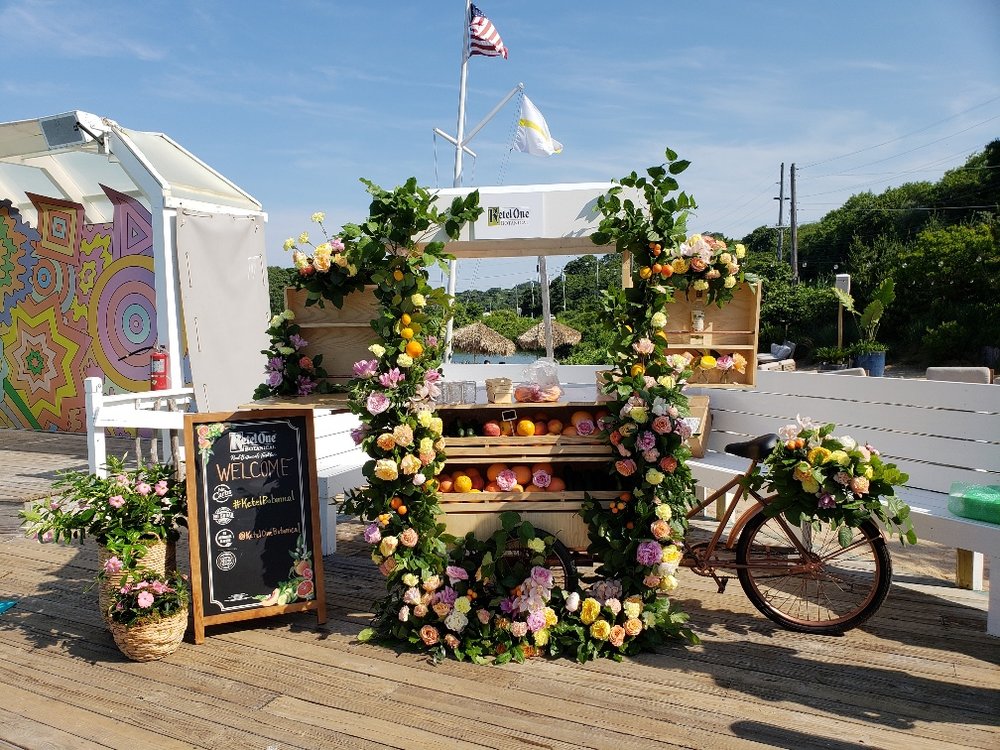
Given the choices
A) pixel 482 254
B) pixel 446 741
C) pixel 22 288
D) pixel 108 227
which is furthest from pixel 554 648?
pixel 22 288

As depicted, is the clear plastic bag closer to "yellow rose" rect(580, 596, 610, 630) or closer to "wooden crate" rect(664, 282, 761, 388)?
"wooden crate" rect(664, 282, 761, 388)

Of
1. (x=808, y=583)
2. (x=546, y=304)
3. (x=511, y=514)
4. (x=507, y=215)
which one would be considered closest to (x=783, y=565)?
(x=808, y=583)

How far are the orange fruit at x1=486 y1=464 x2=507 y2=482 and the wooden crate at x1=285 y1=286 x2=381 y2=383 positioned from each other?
0.96 metres

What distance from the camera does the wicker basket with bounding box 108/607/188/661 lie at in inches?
146

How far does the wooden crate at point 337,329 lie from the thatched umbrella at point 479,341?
18815 mm

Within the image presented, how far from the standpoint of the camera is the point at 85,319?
33.5ft

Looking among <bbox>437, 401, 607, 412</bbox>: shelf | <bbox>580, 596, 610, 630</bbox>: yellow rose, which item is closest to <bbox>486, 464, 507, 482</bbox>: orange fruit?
<bbox>437, 401, 607, 412</bbox>: shelf

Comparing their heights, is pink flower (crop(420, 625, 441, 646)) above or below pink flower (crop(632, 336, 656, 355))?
below

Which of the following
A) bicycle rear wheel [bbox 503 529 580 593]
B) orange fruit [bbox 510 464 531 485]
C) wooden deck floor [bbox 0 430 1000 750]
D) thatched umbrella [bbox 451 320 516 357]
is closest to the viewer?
wooden deck floor [bbox 0 430 1000 750]

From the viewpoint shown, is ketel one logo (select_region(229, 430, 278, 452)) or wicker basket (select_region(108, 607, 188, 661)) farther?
ketel one logo (select_region(229, 430, 278, 452))

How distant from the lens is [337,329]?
4.39 meters

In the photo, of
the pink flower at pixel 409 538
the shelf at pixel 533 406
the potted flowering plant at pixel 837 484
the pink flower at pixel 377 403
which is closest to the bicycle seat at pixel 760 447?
the potted flowering plant at pixel 837 484

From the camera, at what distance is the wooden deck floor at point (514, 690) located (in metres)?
3.03

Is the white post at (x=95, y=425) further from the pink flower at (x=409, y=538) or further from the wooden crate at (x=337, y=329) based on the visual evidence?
the pink flower at (x=409, y=538)
